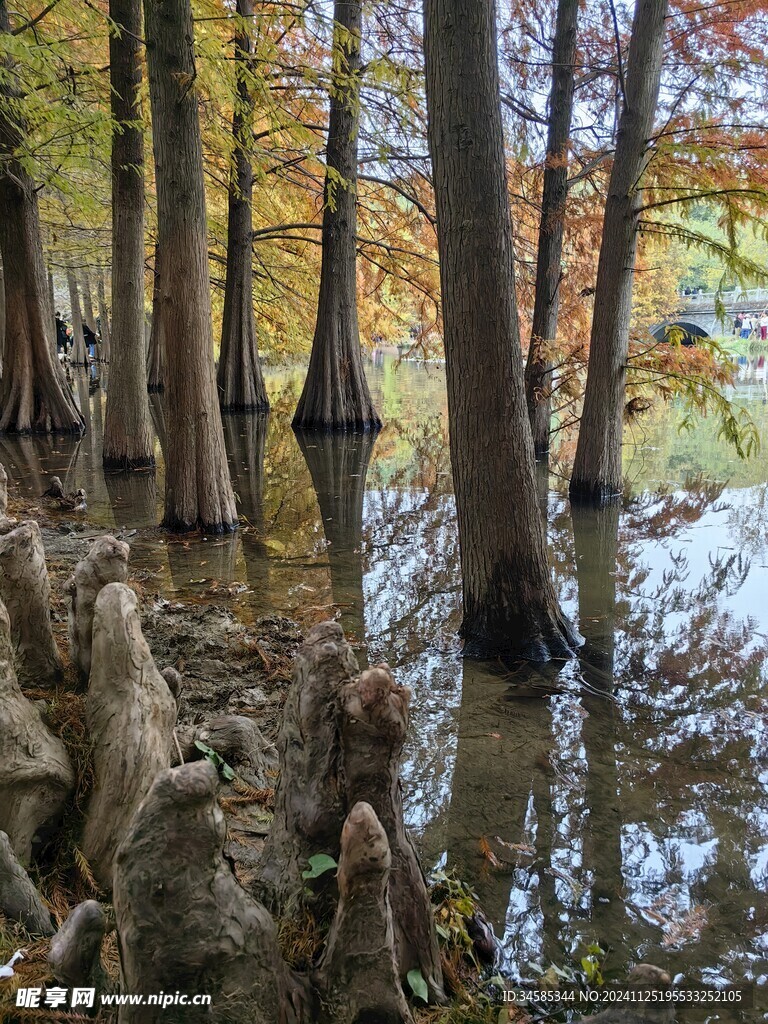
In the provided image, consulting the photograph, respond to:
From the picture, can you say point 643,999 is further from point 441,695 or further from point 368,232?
point 368,232

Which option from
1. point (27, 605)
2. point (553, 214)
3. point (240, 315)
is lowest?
point (27, 605)

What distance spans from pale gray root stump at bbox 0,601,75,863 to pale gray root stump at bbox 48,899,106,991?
0.55 meters

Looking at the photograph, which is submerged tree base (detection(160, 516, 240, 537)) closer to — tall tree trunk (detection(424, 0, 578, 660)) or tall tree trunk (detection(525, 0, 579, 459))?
tall tree trunk (detection(424, 0, 578, 660))

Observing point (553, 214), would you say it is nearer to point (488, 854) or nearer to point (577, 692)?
point (577, 692)

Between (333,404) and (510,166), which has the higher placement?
(510,166)

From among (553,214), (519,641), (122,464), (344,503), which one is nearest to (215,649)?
(519,641)

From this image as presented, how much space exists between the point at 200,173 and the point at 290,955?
664 centimetres

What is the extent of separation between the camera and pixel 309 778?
6.16 feet

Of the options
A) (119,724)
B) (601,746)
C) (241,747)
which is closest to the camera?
(119,724)

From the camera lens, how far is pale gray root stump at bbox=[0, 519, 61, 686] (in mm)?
2412

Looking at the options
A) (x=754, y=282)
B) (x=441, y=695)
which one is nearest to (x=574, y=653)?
(x=441, y=695)

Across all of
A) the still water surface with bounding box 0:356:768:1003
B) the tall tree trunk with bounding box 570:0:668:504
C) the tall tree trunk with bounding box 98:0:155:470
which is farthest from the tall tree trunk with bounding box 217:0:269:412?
the tall tree trunk with bounding box 570:0:668:504

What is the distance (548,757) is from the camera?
3.46 m

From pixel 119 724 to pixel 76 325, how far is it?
1339 inches
